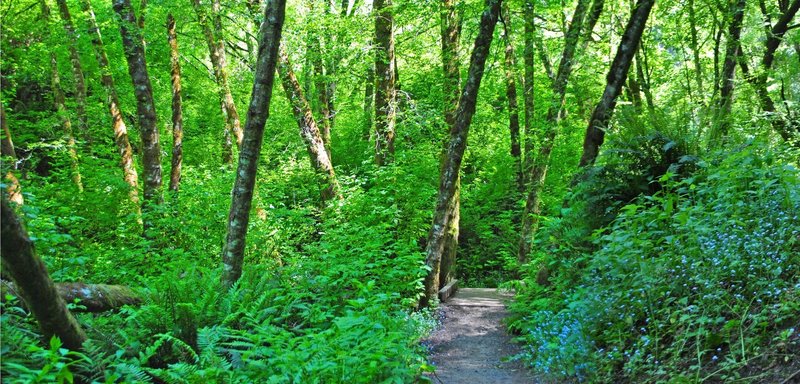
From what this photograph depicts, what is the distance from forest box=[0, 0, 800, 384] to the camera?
4195 mm

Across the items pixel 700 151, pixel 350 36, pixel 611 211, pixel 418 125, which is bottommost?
pixel 611 211

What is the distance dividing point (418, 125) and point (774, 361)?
32.3 feet

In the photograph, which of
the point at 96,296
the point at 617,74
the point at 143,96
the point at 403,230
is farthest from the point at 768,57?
the point at 96,296

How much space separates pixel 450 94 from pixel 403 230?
11.3 ft

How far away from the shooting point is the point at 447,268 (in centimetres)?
1162

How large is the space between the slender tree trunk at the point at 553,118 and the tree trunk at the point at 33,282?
→ 7.85 metres

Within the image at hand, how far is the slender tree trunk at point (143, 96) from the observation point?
1126cm

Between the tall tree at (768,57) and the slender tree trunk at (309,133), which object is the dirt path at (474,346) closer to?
the slender tree trunk at (309,133)

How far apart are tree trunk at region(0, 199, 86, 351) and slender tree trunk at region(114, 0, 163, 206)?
7530 mm

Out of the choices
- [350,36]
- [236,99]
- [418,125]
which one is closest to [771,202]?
[418,125]

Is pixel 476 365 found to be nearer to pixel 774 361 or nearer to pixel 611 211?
pixel 611 211

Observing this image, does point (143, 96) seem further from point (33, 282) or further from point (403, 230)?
point (33, 282)

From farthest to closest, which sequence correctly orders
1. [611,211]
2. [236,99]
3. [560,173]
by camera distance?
[236,99]
[560,173]
[611,211]

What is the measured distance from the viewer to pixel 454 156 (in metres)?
9.90
